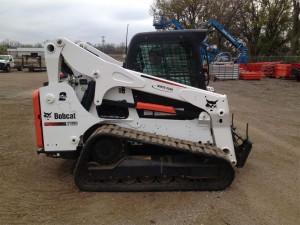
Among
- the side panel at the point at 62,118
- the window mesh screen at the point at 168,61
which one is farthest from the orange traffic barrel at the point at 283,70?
the side panel at the point at 62,118

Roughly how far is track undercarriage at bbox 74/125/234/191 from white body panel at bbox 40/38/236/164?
25 centimetres

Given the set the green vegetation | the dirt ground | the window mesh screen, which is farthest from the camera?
the green vegetation

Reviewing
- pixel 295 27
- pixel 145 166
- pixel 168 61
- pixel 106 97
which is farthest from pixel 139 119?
pixel 295 27

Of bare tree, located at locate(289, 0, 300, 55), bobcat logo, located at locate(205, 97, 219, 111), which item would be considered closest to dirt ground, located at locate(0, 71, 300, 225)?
bobcat logo, located at locate(205, 97, 219, 111)

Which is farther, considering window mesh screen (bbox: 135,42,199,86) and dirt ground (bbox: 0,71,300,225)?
window mesh screen (bbox: 135,42,199,86)

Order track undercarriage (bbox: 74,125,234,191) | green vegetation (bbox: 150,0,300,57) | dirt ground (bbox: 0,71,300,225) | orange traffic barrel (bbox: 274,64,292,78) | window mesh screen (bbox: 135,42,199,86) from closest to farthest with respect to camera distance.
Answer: dirt ground (bbox: 0,71,300,225), track undercarriage (bbox: 74,125,234,191), window mesh screen (bbox: 135,42,199,86), orange traffic barrel (bbox: 274,64,292,78), green vegetation (bbox: 150,0,300,57)

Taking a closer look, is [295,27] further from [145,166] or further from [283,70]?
[145,166]

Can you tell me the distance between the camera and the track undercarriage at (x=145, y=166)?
A: 4570 millimetres

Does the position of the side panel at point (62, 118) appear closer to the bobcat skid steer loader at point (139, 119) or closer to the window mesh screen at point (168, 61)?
the bobcat skid steer loader at point (139, 119)

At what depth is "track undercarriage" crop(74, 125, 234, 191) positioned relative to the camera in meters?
4.57

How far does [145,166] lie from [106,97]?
1.16 metres

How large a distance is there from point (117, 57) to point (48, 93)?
2308mm

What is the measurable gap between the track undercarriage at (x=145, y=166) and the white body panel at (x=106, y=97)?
0.25 meters

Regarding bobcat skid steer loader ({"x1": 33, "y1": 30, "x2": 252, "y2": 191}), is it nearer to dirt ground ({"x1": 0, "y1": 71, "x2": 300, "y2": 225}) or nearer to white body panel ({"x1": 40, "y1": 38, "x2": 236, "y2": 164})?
white body panel ({"x1": 40, "y1": 38, "x2": 236, "y2": 164})
